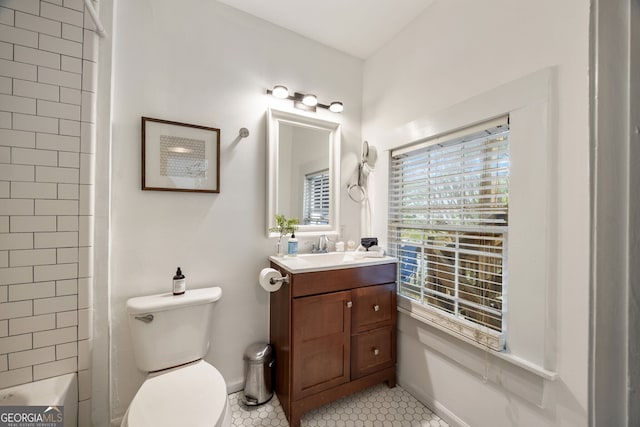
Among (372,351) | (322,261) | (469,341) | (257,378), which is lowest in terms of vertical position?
(257,378)

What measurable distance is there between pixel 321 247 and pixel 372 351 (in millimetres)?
798

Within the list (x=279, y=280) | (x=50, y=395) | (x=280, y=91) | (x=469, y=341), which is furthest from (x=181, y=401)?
(x=280, y=91)

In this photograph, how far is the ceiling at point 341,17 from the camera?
5.41ft

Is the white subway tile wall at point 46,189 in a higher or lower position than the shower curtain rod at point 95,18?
lower

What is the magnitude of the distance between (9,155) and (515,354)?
2443 mm

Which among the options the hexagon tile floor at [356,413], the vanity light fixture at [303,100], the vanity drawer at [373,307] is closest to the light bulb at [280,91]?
the vanity light fixture at [303,100]

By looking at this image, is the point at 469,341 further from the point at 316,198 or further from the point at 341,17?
the point at 341,17

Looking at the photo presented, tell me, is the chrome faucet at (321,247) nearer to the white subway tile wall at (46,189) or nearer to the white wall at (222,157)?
the white wall at (222,157)

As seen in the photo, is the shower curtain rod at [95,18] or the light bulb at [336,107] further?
the light bulb at [336,107]

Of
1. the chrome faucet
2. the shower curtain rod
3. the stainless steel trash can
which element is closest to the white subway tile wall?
the shower curtain rod

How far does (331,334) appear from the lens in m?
1.53

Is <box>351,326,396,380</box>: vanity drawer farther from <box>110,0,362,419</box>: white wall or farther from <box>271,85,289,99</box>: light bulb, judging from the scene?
<box>271,85,289,99</box>: light bulb

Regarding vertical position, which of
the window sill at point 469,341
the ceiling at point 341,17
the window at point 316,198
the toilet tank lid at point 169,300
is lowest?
the window sill at point 469,341

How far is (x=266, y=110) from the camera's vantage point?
1.79 metres
